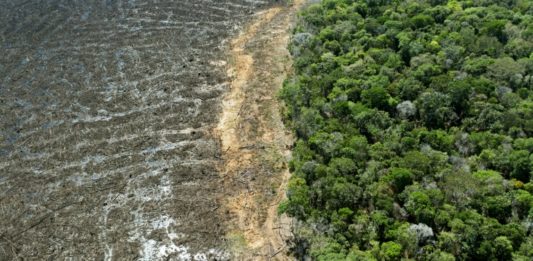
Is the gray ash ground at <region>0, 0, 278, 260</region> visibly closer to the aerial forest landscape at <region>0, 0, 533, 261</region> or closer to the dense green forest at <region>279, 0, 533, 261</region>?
the aerial forest landscape at <region>0, 0, 533, 261</region>

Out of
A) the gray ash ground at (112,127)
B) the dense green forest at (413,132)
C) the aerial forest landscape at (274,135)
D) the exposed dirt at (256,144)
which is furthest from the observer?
the gray ash ground at (112,127)

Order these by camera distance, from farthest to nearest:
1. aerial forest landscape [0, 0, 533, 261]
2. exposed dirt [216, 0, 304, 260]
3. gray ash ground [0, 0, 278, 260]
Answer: gray ash ground [0, 0, 278, 260] → exposed dirt [216, 0, 304, 260] → aerial forest landscape [0, 0, 533, 261]

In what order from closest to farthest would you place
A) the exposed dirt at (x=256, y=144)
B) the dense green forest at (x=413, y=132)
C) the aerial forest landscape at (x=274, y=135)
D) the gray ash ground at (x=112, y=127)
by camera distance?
the dense green forest at (x=413, y=132) → the aerial forest landscape at (x=274, y=135) → the exposed dirt at (x=256, y=144) → the gray ash ground at (x=112, y=127)

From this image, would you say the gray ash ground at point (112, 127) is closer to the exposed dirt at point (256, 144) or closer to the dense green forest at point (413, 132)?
the exposed dirt at point (256, 144)

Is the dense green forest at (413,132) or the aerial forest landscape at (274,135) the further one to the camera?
the aerial forest landscape at (274,135)

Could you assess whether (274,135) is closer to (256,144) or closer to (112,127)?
(256,144)

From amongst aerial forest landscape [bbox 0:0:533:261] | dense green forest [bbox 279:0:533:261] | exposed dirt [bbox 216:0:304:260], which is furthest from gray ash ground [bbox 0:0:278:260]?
dense green forest [bbox 279:0:533:261]

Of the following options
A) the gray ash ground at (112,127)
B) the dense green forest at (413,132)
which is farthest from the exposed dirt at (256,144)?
the dense green forest at (413,132)

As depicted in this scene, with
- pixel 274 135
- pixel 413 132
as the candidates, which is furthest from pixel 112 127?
pixel 413 132
